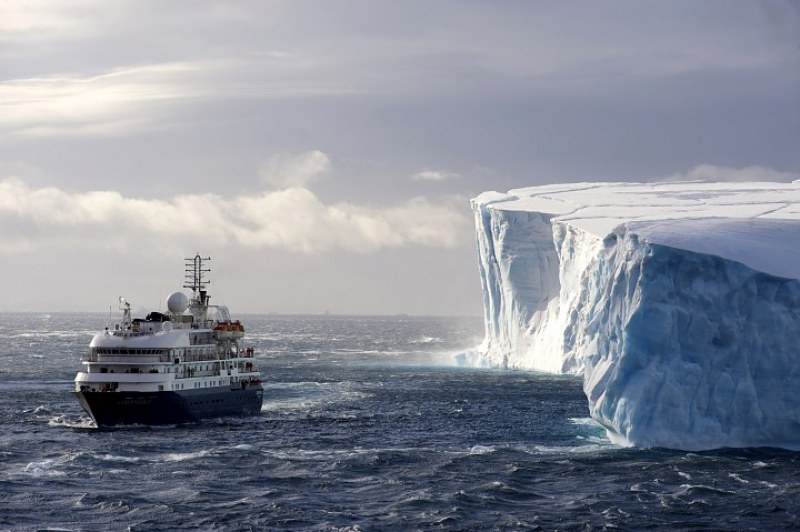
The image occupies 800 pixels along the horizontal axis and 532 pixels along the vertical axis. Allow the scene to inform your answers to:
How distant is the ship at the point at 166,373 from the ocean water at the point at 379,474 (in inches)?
56.8

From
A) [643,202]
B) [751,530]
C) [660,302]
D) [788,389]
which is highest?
[643,202]

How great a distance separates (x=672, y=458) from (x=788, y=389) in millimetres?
5272

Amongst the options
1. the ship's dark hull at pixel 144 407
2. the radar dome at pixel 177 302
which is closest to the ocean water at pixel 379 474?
the ship's dark hull at pixel 144 407

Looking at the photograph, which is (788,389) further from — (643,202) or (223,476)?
(643,202)

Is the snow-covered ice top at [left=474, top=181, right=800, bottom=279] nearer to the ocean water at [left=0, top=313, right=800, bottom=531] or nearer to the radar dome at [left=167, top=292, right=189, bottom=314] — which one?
the ocean water at [left=0, top=313, right=800, bottom=531]

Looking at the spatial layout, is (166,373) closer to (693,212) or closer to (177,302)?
(177,302)

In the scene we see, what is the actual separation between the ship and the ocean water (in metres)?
1.44

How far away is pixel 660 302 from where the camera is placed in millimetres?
43688

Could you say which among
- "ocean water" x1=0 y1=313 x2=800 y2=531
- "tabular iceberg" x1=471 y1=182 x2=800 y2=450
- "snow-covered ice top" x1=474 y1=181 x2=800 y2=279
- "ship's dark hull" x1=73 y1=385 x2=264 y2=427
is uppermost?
"snow-covered ice top" x1=474 y1=181 x2=800 y2=279

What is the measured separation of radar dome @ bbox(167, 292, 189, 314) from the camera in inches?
2397

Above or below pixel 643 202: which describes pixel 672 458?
below

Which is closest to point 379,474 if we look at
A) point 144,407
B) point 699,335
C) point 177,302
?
point 699,335

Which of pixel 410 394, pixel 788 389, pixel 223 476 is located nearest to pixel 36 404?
pixel 410 394

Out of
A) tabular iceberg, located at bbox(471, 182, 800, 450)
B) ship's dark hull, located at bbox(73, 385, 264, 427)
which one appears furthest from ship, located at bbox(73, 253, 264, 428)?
tabular iceberg, located at bbox(471, 182, 800, 450)
